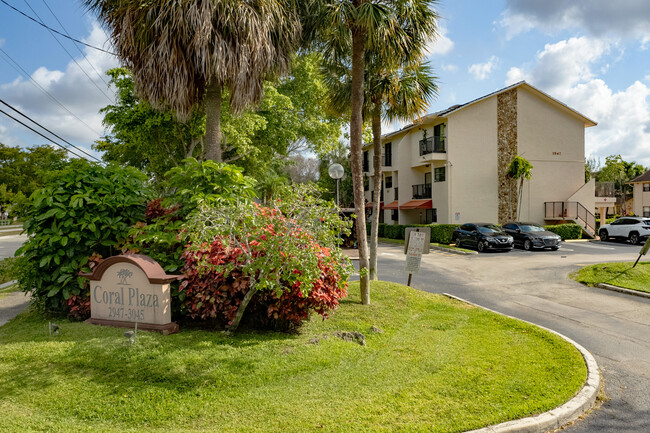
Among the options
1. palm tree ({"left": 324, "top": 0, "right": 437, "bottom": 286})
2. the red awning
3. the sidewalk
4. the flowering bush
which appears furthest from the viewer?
the red awning

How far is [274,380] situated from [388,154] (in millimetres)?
34185

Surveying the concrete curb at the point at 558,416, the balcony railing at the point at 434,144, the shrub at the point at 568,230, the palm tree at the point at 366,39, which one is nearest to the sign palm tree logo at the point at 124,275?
the palm tree at the point at 366,39

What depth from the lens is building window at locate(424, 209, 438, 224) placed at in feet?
105

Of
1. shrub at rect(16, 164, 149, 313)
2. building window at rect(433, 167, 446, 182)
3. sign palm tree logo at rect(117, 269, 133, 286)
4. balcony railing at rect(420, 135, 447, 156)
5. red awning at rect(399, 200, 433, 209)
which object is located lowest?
sign palm tree logo at rect(117, 269, 133, 286)

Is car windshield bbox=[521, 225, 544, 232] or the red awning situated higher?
the red awning

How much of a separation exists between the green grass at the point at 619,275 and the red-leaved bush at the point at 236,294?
33.2 feet

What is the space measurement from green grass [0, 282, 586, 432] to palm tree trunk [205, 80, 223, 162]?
420cm

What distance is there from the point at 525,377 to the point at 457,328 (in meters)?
2.42

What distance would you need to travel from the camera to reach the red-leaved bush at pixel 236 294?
21.1 ft

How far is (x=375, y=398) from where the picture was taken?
4.82 metres

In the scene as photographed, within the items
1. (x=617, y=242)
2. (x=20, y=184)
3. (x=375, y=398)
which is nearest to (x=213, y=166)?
(x=375, y=398)

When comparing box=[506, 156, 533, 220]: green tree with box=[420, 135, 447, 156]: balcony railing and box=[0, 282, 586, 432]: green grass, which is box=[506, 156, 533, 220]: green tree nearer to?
box=[420, 135, 447, 156]: balcony railing

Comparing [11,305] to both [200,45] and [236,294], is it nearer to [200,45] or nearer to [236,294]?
[236,294]

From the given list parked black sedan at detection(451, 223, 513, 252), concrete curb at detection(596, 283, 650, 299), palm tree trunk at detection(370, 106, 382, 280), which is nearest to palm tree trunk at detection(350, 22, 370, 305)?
palm tree trunk at detection(370, 106, 382, 280)
